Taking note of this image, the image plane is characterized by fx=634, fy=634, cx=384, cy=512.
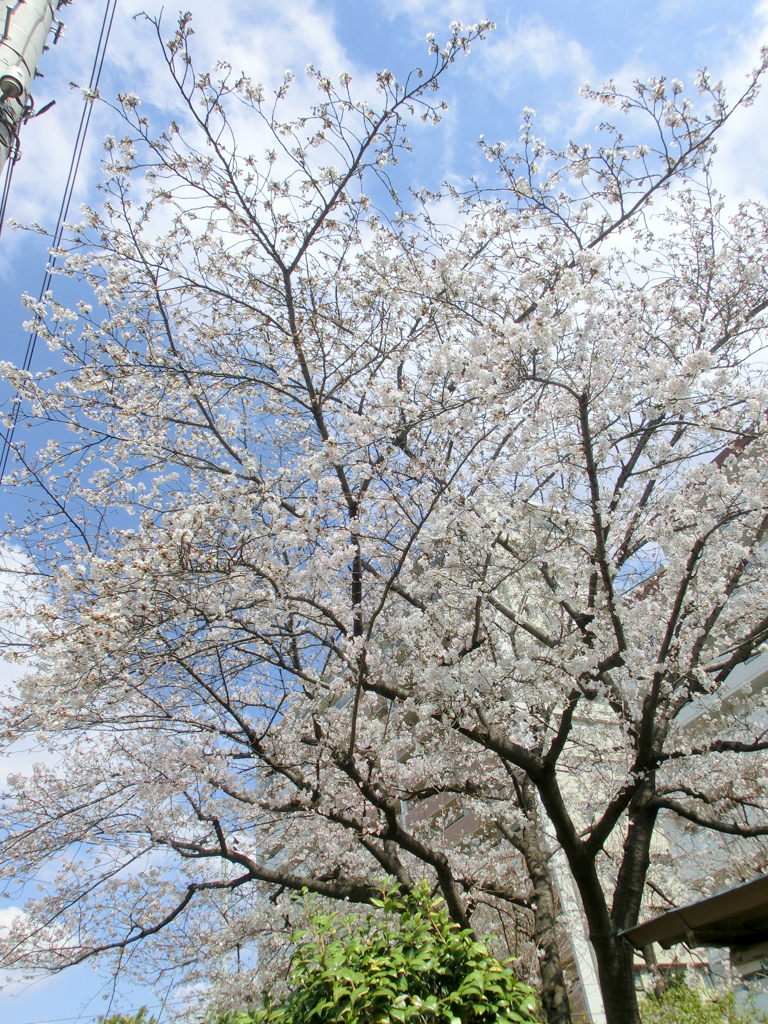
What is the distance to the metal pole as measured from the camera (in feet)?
13.9

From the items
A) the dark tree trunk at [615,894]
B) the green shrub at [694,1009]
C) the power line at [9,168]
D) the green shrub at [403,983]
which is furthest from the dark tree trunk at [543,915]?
the power line at [9,168]

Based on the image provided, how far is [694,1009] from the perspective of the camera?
620cm

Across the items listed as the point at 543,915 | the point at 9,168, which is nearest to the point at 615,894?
the point at 543,915

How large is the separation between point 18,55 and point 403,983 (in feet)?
20.8

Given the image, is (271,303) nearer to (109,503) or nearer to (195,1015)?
(109,503)

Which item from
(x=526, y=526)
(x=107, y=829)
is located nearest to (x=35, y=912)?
(x=107, y=829)

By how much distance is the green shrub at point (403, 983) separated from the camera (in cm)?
283

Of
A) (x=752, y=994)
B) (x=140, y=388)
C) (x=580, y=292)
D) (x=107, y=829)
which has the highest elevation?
(x=140, y=388)

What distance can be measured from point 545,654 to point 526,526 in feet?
3.89

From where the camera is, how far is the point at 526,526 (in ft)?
19.2

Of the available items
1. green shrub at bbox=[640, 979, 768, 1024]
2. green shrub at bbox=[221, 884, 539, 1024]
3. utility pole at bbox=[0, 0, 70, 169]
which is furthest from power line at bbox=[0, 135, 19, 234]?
green shrub at bbox=[640, 979, 768, 1024]

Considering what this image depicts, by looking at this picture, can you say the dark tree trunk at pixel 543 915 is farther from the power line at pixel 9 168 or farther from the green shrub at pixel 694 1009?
the power line at pixel 9 168

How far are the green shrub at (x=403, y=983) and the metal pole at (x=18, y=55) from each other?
5165 mm

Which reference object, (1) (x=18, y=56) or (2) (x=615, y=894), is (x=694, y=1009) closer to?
(2) (x=615, y=894)
